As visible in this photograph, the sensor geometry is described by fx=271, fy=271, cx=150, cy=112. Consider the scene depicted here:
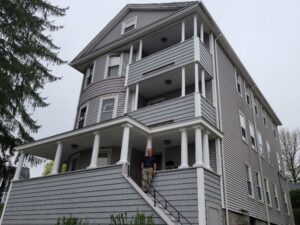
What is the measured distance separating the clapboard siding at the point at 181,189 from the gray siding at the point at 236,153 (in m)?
Answer: 2.66

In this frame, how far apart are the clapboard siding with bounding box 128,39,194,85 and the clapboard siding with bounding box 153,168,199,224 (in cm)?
544

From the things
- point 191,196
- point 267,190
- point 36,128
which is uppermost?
point 36,128

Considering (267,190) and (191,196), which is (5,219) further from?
(267,190)

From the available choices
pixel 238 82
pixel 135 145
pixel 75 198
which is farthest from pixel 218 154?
pixel 238 82

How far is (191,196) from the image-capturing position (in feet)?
28.6

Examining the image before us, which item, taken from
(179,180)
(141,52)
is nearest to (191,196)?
(179,180)

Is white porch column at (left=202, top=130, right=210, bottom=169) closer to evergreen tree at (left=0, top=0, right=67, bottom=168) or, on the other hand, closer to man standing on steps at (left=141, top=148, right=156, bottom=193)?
man standing on steps at (left=141, top=148, right=156, bottom=193)

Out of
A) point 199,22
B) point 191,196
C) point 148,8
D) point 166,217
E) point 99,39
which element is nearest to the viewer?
point 166,217

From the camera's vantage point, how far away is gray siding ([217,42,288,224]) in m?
11.6

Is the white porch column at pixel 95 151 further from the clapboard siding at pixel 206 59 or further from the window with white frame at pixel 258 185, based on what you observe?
the window with white frame at pixel 258 185

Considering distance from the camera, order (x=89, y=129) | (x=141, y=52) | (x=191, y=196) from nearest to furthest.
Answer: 1. (x=191, y=196)
2. (x=89, y=129)
3. (x=141, y=52)

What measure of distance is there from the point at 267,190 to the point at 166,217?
1052cm

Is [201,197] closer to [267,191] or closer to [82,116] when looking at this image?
[267,191]

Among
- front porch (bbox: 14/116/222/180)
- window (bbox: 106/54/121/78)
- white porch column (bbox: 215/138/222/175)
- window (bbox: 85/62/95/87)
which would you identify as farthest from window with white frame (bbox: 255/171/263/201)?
window (bbox: 85/62/95/87)
